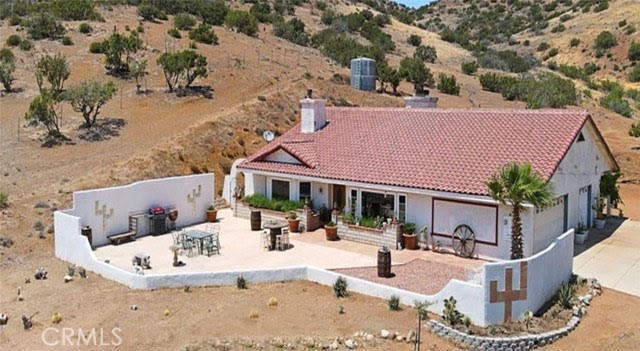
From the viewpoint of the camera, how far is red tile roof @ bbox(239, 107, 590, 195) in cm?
2033

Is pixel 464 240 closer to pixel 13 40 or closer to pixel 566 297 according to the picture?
pixel 566 297

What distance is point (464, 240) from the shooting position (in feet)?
64.7

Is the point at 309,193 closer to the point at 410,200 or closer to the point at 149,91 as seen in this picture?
the point at 410,200

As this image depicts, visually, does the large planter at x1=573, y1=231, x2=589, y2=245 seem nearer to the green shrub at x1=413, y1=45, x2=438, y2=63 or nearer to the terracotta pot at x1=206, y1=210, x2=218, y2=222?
the terracotta pot at x1=206, y1=210, x2=218, y2=222

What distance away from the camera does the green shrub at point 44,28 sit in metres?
47.7

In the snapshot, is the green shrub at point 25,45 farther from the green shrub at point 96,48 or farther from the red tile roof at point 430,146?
the red tile roof at point 430,146

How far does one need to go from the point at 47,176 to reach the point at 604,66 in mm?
75409

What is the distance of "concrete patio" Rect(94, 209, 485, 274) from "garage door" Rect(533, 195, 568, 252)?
6.78 ft

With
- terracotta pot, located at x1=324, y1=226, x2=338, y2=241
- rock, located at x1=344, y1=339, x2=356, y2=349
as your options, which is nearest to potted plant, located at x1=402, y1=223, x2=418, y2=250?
terracotta pot, located at x1=324, y1=226, x2=338, y2=241

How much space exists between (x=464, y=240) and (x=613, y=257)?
517 centimetres

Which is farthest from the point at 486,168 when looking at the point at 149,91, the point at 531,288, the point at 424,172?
the point at 149,91

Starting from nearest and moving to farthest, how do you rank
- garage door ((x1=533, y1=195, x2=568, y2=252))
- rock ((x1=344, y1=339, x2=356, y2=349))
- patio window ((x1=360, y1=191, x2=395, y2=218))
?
rock ((x1=344, y1=339, x2=356, y2=349)), garage door ((x1=533, y1=195, x2=568, y2=252)), patio window ((x1=360, y1=191, x2=395, y2=218))

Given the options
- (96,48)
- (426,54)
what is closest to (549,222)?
(96,48)

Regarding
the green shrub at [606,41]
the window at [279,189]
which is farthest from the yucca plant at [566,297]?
the green shrub at [606,41]
